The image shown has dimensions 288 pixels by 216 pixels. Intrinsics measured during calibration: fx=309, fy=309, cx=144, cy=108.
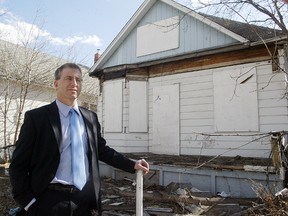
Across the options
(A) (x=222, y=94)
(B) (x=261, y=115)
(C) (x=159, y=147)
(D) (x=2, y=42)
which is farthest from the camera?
(D) (x=2, y=42)

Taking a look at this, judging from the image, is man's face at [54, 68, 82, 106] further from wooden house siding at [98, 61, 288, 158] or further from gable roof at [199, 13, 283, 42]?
gable roof at [199, 13, 283, 42]

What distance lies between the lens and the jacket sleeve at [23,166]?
7.21ft

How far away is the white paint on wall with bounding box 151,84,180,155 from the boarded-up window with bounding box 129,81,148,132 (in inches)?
15.9

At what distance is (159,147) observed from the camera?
1058 centimetres

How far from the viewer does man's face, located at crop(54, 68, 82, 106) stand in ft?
8.06

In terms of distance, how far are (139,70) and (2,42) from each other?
10.4 meters

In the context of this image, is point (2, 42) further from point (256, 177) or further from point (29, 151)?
point (29, 151)

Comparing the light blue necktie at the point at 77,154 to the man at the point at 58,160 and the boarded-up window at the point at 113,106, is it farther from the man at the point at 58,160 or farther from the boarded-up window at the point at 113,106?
the boarded-up window at the point at 113,106

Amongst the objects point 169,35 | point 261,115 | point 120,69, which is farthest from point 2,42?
point 261,115

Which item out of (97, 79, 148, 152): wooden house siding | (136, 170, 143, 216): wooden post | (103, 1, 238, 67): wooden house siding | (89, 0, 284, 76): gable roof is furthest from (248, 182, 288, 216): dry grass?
(97, 79, 148, 152): wooden house siding

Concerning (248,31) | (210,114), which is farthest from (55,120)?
(248,31)

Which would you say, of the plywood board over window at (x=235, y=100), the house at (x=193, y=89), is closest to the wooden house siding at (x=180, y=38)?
the house at (x=193, y=89)

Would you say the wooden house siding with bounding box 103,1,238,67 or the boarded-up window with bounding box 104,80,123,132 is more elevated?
the wooden house siding with bounding box 103,1,238,67

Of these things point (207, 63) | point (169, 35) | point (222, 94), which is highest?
point (169, 35)
